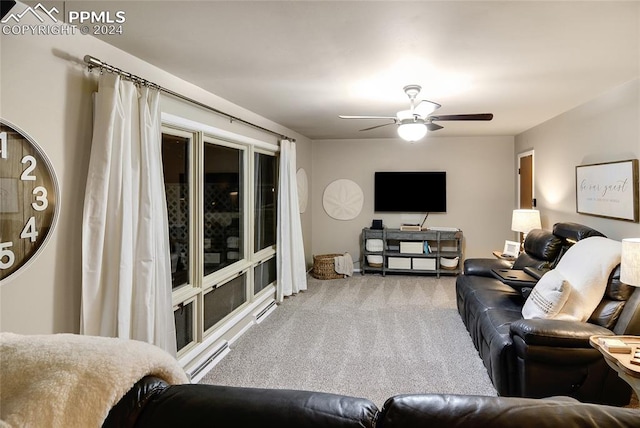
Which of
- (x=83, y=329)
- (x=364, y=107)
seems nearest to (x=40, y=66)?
(x=83, y=329)

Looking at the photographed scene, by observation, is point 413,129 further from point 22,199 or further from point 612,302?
point 22,199

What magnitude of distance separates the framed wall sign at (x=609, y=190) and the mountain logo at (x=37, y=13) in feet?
13.3

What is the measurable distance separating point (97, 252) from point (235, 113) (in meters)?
2.30

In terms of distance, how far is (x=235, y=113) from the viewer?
3.92 metres

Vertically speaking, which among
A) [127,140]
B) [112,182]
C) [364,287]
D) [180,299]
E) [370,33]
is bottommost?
[364,287]

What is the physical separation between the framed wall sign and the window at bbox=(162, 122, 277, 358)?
140 inches

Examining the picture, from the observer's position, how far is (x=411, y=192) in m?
6.66

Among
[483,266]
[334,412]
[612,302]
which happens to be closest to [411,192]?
[483,266]

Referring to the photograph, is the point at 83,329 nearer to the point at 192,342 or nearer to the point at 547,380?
the point at 192,342

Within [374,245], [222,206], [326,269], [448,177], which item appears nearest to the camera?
[222,206]

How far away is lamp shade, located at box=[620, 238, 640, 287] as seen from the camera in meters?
2.23

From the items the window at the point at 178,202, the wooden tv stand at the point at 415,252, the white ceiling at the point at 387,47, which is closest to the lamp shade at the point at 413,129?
the white ceiling at the point at 387,47

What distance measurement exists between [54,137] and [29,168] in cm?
22

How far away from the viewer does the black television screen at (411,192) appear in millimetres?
6576
